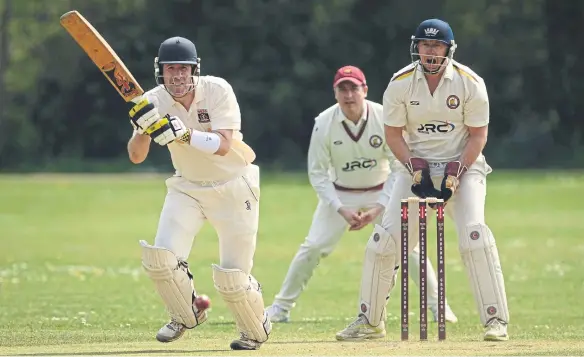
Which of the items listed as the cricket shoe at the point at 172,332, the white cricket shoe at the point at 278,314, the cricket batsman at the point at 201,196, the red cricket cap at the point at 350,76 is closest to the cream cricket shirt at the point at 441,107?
the cricket batsman at the point at 201,196

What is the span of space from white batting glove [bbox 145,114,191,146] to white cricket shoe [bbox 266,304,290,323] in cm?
302

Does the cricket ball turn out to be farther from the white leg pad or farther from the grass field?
the white leg pad

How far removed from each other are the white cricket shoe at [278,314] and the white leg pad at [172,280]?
2.26m

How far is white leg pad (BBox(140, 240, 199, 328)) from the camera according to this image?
7363 mm

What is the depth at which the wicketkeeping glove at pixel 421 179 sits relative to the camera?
779 cm

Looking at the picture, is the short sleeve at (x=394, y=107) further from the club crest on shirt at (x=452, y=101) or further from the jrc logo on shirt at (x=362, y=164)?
the jrc logo on shirt at (x=362, y=164)

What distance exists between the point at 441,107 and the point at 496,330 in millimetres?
1268

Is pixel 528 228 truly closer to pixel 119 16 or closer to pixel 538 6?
pixel 538 6

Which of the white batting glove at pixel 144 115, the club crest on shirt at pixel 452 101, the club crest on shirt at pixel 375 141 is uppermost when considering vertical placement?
the club crest on shirt at pixel 452 101

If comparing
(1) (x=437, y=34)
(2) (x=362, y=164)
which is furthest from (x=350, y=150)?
(1) (x=437, y=34)

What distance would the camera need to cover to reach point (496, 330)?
7.63 metres

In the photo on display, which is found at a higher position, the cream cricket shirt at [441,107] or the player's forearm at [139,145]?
the cream cricket shirt at [441,107]

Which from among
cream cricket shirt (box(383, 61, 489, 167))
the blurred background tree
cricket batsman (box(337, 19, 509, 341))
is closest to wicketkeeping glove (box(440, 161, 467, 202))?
cricket batsman (box(337, 19, 509, 341))

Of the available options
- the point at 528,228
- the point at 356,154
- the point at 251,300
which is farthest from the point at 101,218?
the point at 251,300
